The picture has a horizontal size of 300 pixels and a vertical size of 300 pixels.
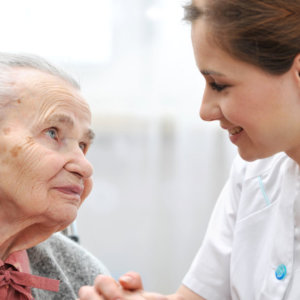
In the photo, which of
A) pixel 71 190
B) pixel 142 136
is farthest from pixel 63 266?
pixel 142 136

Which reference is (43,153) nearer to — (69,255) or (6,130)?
(6,130)

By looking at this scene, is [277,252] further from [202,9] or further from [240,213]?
[202,9]

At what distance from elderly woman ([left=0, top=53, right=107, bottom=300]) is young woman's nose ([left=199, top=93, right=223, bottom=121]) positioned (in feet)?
0.97

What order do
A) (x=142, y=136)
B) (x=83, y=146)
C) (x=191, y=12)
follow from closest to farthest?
(x=191, y=12) → (x=83, y=146) → (x=142, y=136)

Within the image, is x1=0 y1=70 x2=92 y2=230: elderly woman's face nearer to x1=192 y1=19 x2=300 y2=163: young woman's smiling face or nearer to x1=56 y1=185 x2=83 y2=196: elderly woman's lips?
x1=56 y1=185 x2=83 y2=196: elderly woman's lips

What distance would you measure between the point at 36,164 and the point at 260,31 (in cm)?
56

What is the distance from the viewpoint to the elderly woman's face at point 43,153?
110 cm

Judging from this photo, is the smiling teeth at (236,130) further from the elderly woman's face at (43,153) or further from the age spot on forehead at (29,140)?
the age spot on forehead at (29,140)

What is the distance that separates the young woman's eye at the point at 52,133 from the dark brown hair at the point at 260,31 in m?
0.42

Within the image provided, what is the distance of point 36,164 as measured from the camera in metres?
1.11

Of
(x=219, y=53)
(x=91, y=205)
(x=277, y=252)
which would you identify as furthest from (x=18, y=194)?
(x=91, y=205)

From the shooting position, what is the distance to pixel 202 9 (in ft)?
3.61

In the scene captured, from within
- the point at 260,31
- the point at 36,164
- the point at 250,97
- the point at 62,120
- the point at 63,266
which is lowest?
the point at 63,266

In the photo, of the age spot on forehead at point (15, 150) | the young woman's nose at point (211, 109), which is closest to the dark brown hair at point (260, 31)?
the young woman's nose at point (211, 109)
